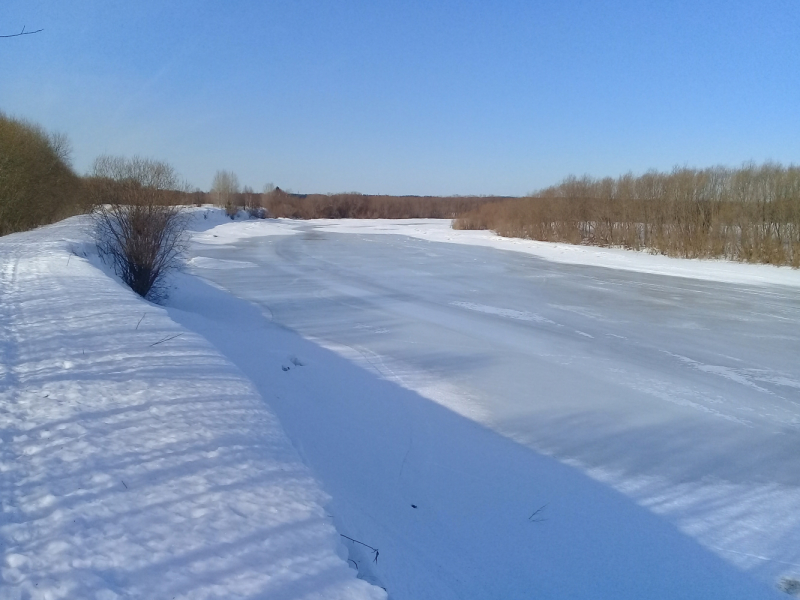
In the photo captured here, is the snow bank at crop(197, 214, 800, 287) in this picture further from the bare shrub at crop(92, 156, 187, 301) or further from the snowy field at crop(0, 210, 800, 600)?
the bare shrub at crop(92, 156, 187, 301)

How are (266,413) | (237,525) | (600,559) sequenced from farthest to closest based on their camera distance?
(266,413) → (600,559) → (237,525)

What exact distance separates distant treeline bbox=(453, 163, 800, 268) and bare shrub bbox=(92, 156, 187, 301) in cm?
2131

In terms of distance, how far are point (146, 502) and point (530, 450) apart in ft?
12.3

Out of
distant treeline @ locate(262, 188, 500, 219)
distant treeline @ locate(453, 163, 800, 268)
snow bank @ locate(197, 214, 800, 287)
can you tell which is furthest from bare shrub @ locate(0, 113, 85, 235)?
distant treeline @ locate(262, 188, 500, 219)

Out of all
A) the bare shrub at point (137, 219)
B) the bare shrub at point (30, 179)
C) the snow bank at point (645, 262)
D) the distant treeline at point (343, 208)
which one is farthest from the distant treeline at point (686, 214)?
the distant treeline at point (343, 208)

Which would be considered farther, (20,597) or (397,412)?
(397,412)

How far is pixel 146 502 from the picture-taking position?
3299 mm

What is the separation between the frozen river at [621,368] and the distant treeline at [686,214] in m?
6.82

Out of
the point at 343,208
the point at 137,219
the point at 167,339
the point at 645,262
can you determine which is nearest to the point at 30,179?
the point at 137,219

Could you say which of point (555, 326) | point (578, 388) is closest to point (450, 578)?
point (578, 388)

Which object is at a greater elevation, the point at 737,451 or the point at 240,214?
the point at 240,214

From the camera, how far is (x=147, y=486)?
3.46 meters

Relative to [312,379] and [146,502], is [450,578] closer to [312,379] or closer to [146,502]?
[146,502]

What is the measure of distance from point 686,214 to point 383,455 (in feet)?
82.8
